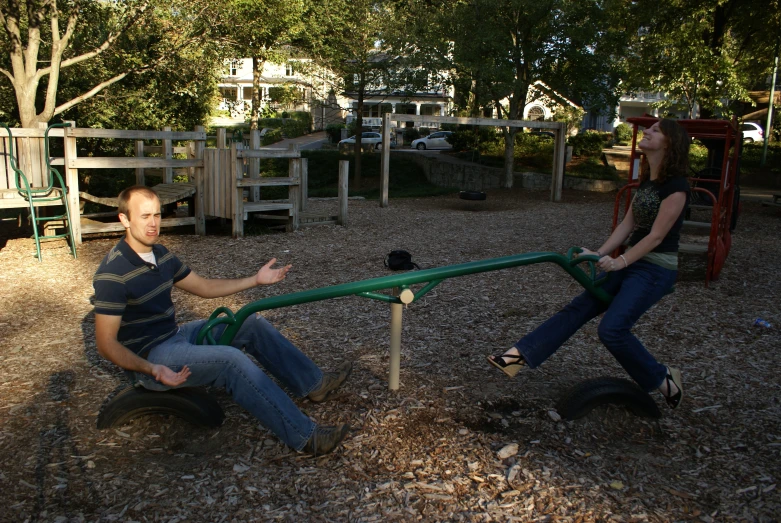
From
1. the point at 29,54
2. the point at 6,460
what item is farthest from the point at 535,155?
the point at 6,460

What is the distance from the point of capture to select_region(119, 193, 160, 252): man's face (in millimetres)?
3043

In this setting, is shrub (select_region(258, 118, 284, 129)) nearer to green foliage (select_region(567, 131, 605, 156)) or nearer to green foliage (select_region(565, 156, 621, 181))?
green foliage (select_region(567, 131, 605, 156))

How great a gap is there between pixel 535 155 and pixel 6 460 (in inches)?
777

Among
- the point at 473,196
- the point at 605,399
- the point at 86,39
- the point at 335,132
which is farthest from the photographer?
the point at 335,132

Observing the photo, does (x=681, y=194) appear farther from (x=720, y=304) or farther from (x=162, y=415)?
(x=720, y=304)

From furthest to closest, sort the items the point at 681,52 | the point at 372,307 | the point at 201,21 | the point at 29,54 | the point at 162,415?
1. the point at 681,52
2. the point at 201,21
3. the point at 29,54
4. the point at 372,307
5. the point at 162,415

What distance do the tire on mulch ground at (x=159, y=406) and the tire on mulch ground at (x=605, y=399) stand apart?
6.18 ft

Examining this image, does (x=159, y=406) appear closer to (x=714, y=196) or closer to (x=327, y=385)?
(x=327, y=385)

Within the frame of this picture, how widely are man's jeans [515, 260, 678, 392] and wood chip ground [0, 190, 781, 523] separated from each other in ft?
1.00

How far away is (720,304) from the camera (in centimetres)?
635

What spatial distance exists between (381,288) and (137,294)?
118 cm

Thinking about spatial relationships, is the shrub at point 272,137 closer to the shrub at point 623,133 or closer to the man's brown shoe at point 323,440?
the shrub at point 623,133

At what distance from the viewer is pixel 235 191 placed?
9.32 m

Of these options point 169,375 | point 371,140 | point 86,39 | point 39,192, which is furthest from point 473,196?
point 371,140
